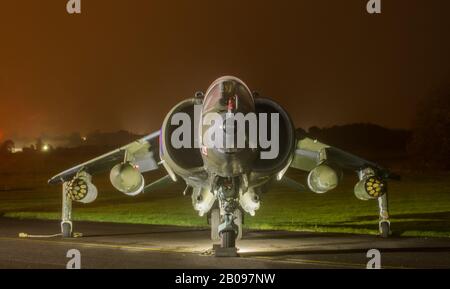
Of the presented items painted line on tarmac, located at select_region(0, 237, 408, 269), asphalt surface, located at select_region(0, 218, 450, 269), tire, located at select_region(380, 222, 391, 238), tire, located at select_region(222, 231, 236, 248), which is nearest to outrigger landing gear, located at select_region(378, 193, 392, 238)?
tire, located at select_region(380, 222, 391, 238)

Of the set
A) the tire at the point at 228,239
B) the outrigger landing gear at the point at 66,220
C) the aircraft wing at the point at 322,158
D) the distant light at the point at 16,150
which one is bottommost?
the tire at the point at 228,239

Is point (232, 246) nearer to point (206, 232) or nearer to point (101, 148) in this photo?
point (206, 232)

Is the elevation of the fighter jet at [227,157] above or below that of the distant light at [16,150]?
below

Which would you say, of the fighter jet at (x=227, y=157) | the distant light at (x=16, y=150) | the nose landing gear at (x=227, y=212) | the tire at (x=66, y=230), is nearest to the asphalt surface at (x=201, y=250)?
the nose landing gear at (x=227, y=212)

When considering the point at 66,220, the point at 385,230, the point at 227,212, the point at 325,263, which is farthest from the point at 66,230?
the point at 385,230

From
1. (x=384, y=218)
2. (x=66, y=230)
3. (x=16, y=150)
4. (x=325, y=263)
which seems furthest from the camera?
(x=16, y=150)

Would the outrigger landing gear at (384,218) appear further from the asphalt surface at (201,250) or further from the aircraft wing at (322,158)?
the aircraft wing at (322,158)

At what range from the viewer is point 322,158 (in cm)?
1516

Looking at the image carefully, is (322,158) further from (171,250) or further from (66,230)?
(66,230)

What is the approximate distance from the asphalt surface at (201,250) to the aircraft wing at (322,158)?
1794 millimetres

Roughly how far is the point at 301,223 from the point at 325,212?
5153 mm

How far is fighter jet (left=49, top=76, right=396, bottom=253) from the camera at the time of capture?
1116cm

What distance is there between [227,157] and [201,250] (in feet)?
12.7

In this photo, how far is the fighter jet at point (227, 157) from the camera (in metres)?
11.2
